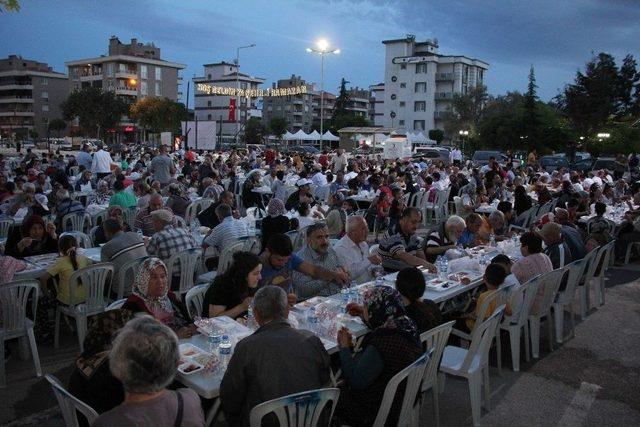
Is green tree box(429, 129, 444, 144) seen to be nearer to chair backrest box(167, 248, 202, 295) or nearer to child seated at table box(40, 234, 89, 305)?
chair backrest box(167, 248, 202, 295)

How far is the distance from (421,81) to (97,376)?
64086 mm

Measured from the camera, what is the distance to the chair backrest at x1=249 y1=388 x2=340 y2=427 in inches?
100

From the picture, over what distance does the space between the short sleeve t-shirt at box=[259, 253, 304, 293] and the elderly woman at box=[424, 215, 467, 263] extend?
86.0 inches

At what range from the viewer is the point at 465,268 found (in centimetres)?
593

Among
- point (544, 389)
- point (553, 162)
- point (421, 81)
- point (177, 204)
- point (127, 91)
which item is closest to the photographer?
point (544, 389)

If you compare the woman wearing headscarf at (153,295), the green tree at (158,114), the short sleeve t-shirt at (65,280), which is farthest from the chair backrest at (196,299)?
the green tree at (158,114)

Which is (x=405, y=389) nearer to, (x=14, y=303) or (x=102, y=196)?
(x=14, y=303)

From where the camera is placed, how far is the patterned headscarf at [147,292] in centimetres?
382

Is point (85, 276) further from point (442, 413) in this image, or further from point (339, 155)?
point (339, 155)

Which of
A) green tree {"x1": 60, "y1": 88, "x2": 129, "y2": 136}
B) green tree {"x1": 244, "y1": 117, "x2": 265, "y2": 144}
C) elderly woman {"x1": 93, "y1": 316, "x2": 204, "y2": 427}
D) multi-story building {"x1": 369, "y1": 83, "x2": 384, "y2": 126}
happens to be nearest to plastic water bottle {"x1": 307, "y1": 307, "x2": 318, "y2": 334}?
elderly woman {"x1": 93, "y1": 316, "x2": 204, "y2": 427}

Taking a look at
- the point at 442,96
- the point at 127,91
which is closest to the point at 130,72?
the point at 127,91

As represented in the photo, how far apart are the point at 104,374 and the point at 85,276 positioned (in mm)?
2711

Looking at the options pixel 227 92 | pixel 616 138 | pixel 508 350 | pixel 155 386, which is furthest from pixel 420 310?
pixel 616 138

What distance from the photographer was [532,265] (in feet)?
18.1
